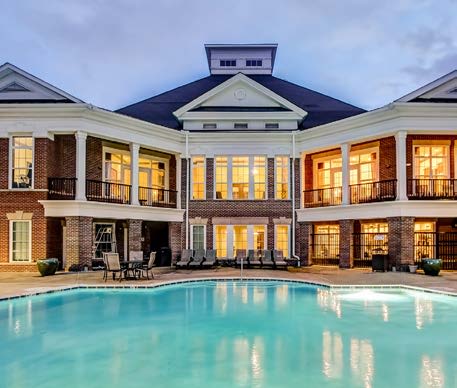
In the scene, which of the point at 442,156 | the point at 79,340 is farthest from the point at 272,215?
the point at 79,340

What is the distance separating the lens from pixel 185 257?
2120cm

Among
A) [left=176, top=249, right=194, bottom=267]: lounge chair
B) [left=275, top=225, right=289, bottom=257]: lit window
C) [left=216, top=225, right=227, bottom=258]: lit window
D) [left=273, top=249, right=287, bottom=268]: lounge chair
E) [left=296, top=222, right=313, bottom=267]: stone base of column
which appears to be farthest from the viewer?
[left=216, top=225, right=227, bottom=258]: lit window

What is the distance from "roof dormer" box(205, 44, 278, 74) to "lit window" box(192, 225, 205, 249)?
1262 centimetres

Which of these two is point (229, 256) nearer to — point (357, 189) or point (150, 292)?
point (357, 189)

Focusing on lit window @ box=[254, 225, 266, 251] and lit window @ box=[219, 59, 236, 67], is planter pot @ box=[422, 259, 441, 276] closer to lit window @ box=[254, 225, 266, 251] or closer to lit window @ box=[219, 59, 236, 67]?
lit window @ box=[254, 225, 266, 251]

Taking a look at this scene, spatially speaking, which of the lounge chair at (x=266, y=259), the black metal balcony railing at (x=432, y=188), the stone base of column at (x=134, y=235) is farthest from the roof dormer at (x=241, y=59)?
the lounge chair at (x=266, y=259)

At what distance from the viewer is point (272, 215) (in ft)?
75.4

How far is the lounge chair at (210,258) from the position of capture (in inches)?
817

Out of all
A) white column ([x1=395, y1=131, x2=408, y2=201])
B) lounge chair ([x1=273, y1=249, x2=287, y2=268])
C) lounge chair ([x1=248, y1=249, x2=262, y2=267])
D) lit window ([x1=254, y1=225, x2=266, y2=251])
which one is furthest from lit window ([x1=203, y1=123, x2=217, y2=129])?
white column ([x1=395, y1=131, x2=408, y2=201])

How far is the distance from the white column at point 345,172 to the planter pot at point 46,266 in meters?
13.3

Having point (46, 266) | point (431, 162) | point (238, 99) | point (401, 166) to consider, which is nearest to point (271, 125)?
point (238, 99)

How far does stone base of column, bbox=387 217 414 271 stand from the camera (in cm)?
1812

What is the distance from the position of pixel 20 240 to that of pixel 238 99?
13.1m

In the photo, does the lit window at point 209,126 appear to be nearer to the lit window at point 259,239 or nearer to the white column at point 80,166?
the lit window at point 259,239
